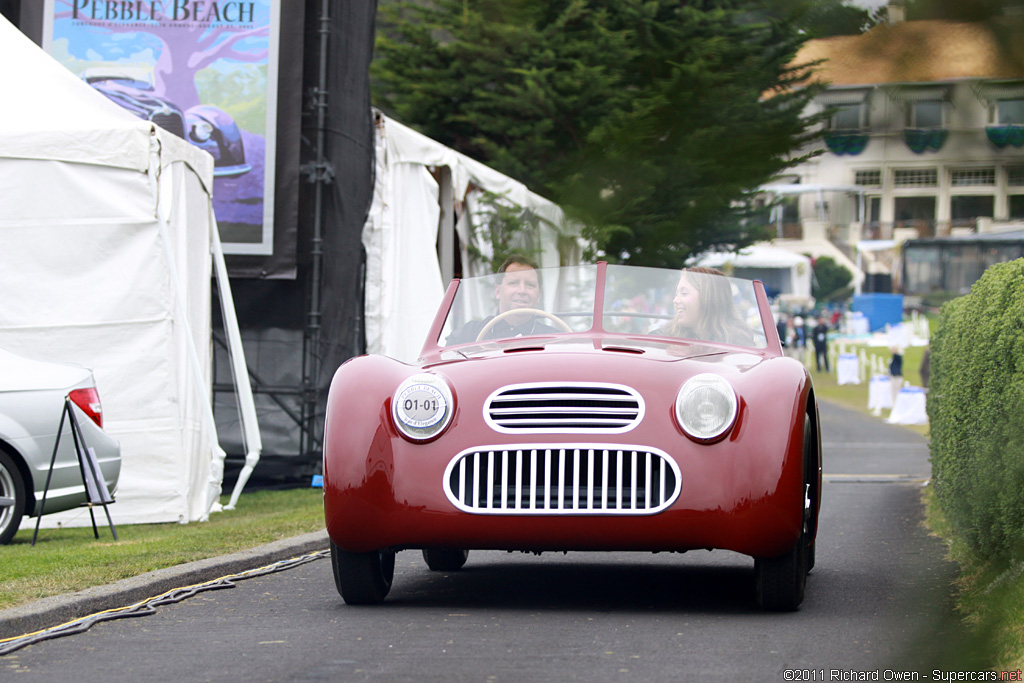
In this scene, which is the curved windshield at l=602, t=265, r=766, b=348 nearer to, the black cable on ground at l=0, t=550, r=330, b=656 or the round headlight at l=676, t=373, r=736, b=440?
the round headlight at l=676, t=373, r=736, b=440

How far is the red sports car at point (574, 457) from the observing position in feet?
15.8

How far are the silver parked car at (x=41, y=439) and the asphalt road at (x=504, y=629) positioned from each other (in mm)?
1750

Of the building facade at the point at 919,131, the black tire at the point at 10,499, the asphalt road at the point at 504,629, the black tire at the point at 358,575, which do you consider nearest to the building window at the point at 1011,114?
the building facade at the point at 919,131

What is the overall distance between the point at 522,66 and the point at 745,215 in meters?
0.31

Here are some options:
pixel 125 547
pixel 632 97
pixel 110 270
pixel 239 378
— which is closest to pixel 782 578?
pixel 125 547

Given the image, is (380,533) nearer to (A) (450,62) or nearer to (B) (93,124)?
(A) (450,62)

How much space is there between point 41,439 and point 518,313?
338cm

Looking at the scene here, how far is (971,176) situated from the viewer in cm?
109

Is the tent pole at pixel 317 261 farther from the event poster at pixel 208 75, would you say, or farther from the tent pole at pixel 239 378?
the tent pole at pixel 239 378

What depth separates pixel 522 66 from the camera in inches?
59.6

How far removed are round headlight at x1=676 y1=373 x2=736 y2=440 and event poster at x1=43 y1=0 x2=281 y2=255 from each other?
743cm

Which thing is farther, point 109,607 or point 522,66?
point 109,607

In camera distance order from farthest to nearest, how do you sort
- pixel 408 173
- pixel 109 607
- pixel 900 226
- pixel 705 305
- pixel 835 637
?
pixel 408 173
pixel 705 305
pixel 109 607
pixel 835 637
pixel 900 226

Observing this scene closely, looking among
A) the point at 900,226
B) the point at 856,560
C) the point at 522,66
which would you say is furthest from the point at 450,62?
the point at 856,560
